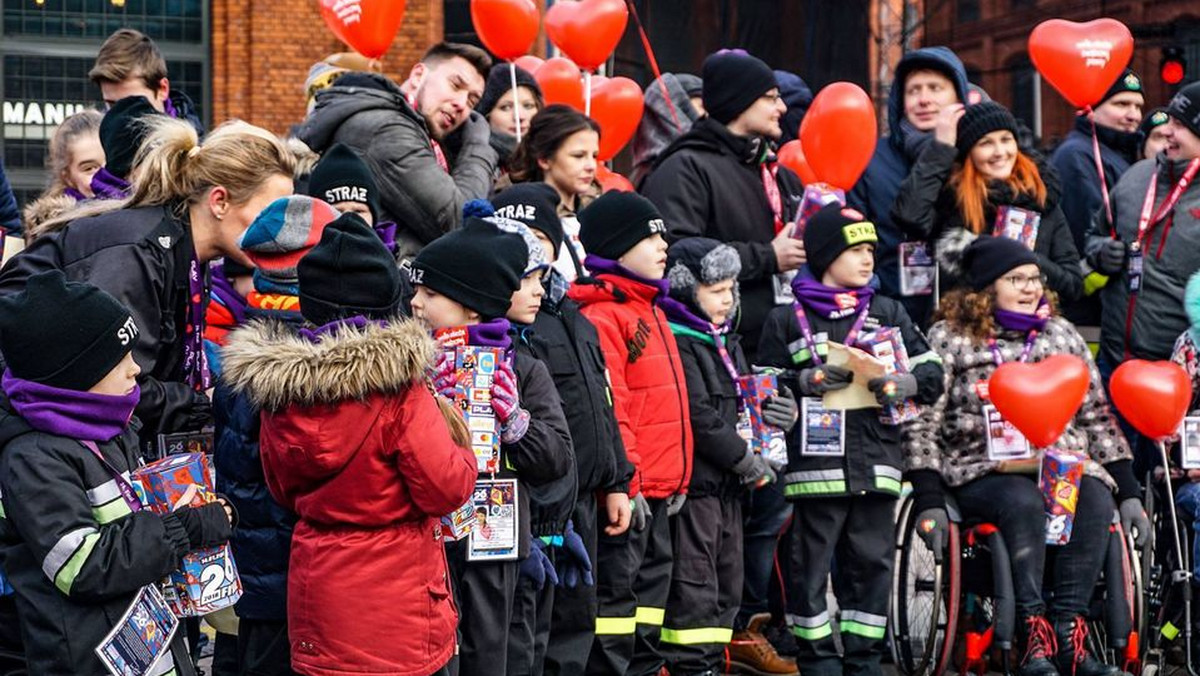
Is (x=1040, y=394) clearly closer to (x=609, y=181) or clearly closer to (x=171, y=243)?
(x=609, y=181)

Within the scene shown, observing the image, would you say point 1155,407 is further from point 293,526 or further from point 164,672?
point 164,672

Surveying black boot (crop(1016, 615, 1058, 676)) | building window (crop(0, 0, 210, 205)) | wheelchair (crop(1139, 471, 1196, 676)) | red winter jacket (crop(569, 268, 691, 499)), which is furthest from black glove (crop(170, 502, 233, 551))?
building window (crop(0, 0, 210, 205))

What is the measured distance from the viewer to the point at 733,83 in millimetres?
7809

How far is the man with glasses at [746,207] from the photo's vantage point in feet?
24.8

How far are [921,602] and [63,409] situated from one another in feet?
14.9

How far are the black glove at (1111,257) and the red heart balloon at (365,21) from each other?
3.49 meters

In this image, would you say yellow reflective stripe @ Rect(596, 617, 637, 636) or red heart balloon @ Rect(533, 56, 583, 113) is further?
red heart balloon @ Rect(533, 56, 583, 113)

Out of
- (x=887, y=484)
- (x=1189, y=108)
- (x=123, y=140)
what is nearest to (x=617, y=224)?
(x=887, y=484)

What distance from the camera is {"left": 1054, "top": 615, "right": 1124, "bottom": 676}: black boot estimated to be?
722cm

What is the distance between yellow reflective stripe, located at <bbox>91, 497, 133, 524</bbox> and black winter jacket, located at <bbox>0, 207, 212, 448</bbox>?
0.55 metres

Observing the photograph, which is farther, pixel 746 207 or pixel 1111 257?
pixel 1111 257

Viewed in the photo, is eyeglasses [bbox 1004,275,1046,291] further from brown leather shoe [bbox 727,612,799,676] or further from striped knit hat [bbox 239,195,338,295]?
striped knit hat [bbox 239,195,338,295]

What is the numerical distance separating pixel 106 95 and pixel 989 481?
410cm


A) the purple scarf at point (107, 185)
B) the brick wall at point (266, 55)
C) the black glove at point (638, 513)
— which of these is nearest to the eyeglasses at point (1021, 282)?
the black glove at point (638, 513)
